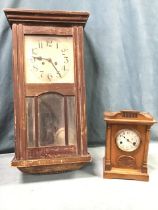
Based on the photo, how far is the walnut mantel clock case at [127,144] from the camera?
3.56ft

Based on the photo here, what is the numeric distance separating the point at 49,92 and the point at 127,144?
0.41 meters

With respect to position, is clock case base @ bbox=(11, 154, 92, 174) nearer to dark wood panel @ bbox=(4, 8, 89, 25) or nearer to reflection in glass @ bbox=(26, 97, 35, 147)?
reflection in glass @ bbox=(26, 97, 35, 147)

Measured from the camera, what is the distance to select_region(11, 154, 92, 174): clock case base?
106 centimetres

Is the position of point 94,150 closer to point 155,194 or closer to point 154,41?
point 155,194

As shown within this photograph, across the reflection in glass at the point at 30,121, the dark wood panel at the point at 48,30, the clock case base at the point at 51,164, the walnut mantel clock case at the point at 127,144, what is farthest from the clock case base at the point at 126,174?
the dark wood panel at the point at 48,30

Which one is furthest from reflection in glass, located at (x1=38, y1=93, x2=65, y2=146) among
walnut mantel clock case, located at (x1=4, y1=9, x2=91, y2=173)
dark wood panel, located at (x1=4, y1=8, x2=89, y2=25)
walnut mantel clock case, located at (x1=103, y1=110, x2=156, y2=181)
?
dark wood panel, located at (x1=4, y1=8, x2=89, y2=25)

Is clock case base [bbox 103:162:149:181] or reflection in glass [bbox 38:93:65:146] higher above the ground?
reflection in glass [bbox 38:93:65:146]

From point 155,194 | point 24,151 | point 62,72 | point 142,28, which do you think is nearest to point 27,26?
point 62,72

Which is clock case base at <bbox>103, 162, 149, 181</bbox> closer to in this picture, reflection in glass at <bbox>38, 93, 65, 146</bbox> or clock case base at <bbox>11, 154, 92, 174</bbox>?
clock case base at <bbox>11, 154, 92, 174</bbox>

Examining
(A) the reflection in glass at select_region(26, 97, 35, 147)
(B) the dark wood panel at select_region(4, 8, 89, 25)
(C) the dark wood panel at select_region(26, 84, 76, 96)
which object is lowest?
(A) the reflection in glass at select_region(26, 97, 35, 147)

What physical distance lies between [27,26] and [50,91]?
30cm

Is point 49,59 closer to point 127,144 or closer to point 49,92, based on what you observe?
point 49,92

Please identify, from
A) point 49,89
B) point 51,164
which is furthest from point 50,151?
point 49,89

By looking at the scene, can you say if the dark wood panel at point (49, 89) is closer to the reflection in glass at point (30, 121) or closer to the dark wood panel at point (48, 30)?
the reflection in glass at point (30, 121)
